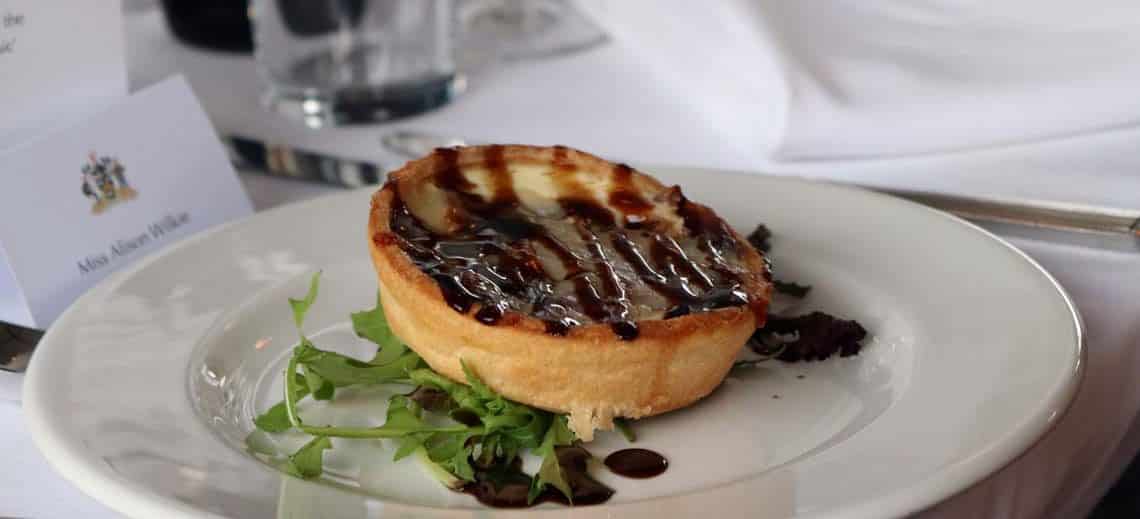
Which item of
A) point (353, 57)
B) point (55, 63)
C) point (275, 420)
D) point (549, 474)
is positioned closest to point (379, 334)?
point (275, 420)

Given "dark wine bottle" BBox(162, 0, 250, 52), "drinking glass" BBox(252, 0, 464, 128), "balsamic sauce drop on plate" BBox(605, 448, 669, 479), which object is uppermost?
"balsamic sauce drop on plate" BBox(605, 448, 669, 479)

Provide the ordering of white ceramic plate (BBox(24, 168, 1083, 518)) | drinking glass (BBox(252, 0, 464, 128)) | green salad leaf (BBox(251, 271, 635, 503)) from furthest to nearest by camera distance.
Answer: drinking glass (BBox(252, 0, 464, 128)) → green salad leaf (BBox(251, 271, 635, 503)) → white ceramic plate (BBox(24, 168, 1083, 518))

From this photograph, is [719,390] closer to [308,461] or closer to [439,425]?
[439,425]

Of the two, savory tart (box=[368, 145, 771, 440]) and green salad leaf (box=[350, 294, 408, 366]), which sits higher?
savory tart (box=[368, 145, 771, 440])

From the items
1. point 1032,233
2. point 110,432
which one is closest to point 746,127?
point 1032,233

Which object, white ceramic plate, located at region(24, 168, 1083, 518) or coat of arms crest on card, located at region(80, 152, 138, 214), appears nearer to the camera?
white ceramic plate, located at region(24, 168, 1083, 518)

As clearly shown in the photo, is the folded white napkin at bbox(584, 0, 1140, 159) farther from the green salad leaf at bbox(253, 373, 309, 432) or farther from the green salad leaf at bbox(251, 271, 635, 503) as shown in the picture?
the green salad leaf at bbox(253, 373, 309, 432)

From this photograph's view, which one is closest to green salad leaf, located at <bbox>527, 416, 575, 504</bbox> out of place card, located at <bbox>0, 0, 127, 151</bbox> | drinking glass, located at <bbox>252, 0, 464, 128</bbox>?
place card, located at <bbox>0, 0, 127, 151</bbox>
